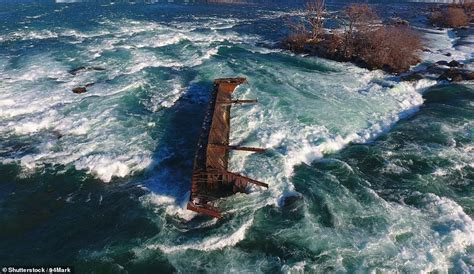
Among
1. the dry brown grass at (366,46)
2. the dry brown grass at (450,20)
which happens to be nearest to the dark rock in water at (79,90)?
the dry brown grass at (366,46)

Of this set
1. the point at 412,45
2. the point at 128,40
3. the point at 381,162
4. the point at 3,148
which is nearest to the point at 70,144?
the point at 3,148

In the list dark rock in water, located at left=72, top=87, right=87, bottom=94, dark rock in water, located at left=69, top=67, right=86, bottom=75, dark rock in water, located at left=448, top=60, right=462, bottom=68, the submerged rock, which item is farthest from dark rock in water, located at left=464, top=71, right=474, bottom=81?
dark rock in water, located at left=69, top=67, right=86, bottom=75

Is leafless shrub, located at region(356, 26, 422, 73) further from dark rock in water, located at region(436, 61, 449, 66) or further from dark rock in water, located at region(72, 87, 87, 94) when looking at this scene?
dark rock in water, located at region(72, 87, 87, 94)

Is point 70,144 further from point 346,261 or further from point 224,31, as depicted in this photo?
point 224,31

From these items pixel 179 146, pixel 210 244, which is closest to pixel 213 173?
pixel 210 244

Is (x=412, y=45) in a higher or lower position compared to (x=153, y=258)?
higher

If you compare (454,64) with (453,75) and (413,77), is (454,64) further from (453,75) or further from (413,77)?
(413,77)

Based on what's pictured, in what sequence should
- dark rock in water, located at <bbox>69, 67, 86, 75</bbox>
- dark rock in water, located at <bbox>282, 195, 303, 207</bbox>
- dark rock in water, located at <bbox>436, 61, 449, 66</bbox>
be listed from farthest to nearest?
dark rock in water, located at <bbox>436, 61, 449, 66</bbox> < dark rock in water, located at <bbox>69, 67, 86, 75</bbox> < dark rock in water, located at <bbox>282, 195, 303, 207</bbox>
